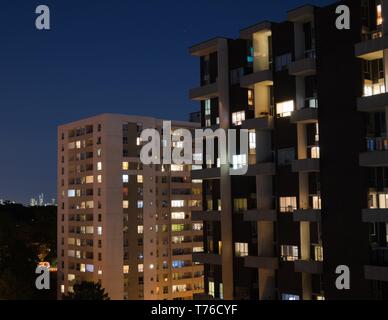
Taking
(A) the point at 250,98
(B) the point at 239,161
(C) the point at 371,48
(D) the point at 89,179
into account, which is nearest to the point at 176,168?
(D) the point at 89,179

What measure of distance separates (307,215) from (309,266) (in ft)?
10.8

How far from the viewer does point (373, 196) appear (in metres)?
32.4

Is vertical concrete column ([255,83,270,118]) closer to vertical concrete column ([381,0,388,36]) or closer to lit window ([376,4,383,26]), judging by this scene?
lit window ([376,4,383,26])

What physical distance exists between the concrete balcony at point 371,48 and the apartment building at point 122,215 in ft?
170

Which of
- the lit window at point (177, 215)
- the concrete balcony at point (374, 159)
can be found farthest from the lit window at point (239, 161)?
the lit window at point (177, 215)

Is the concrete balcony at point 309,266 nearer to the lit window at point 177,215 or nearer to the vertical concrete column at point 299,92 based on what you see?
the vertical concrete column at point 299,92

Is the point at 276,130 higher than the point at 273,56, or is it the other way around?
the point at 273,56

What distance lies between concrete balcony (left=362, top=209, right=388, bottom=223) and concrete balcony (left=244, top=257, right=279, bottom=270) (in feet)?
27.9

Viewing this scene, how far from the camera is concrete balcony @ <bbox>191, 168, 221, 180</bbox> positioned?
142ft

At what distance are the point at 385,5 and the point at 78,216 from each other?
61.8 m

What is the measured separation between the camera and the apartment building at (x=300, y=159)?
32125 millimetres

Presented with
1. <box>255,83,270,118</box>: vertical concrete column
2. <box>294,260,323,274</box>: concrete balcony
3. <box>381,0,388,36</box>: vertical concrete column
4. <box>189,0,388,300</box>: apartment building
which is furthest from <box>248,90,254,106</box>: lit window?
<box>294,260,323,274</box>: concrete balcony
